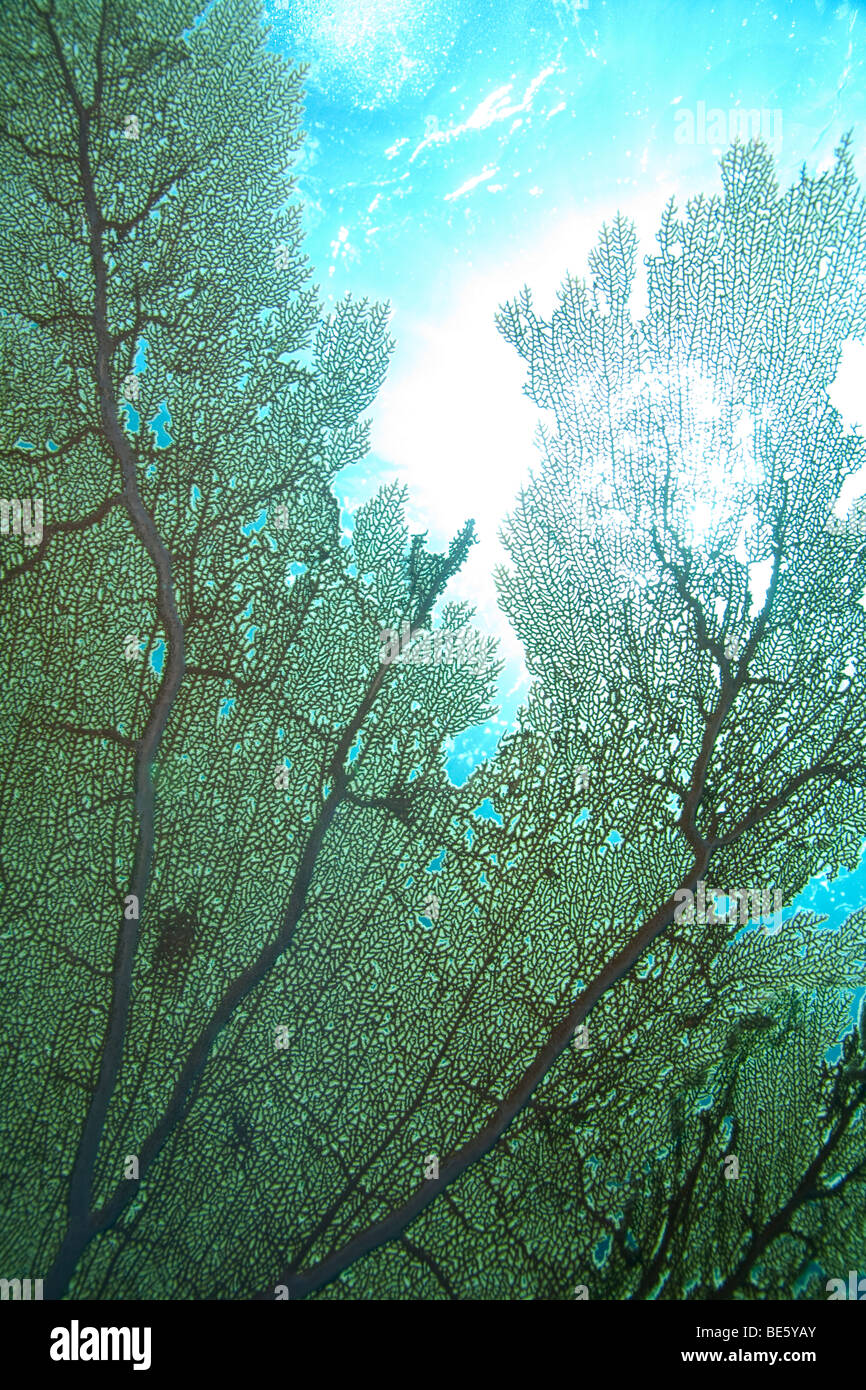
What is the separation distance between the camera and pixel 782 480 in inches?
116

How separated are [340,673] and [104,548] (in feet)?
4.04

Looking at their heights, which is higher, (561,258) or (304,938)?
(561,258)

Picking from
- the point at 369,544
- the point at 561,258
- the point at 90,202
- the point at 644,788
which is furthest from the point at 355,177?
the point at 644,788
